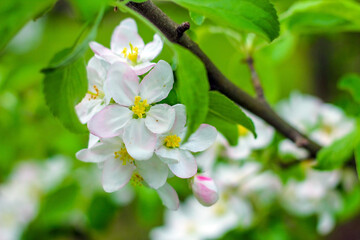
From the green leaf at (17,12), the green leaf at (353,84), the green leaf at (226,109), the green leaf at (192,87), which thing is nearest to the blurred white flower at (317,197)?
the green leaf at (353,84)

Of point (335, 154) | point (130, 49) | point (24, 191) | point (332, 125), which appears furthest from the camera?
point (24, 191)

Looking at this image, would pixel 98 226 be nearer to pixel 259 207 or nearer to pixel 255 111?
pixel 259 207

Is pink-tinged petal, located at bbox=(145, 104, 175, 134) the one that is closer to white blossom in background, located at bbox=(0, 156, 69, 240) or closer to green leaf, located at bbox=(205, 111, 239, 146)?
green leaf, located at bbox=(205, 111, 239, 146)

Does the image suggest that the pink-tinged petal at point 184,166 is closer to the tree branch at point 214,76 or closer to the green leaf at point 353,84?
the tree branch at point 214,76

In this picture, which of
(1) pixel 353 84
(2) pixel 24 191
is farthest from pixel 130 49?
(2) pixel 24 191

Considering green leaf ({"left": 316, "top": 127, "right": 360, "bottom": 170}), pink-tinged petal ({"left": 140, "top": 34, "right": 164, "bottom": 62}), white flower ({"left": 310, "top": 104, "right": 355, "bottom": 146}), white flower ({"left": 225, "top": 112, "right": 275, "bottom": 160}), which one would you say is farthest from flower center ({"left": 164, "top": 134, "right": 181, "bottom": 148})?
white flower ({"left": 310, "top": 104, "right": 355, "bottom": 146})

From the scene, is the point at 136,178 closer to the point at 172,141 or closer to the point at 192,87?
the point at 172,141
